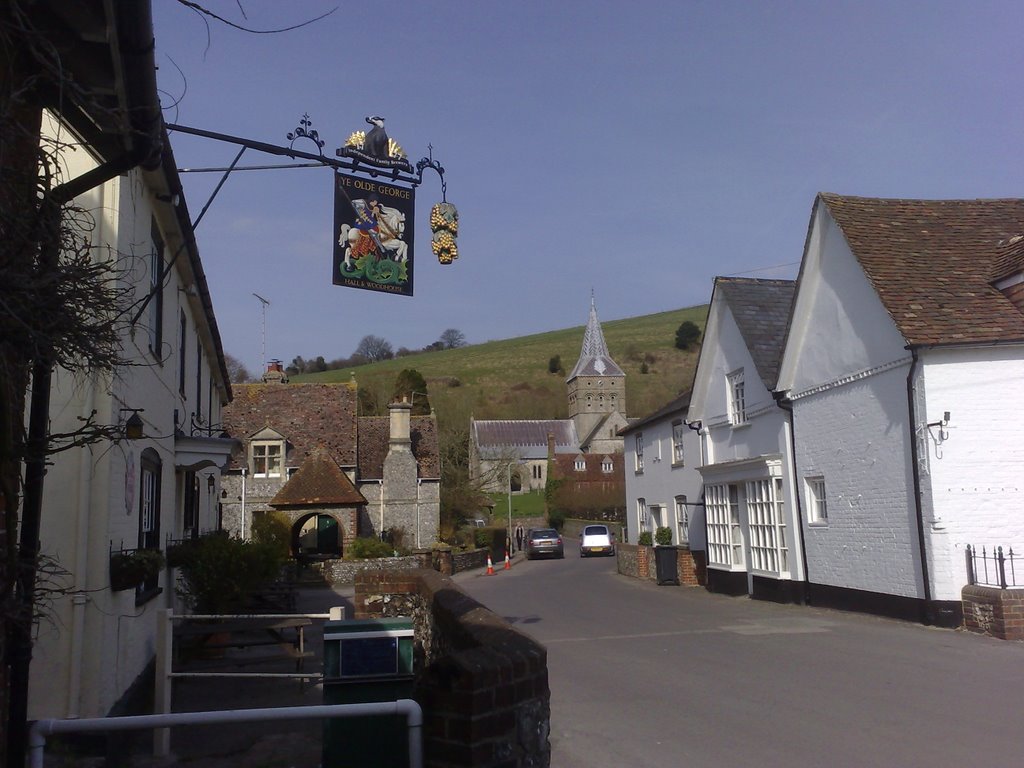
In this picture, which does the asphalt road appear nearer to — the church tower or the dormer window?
the dormer window

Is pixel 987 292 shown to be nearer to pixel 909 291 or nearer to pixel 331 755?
pixel 909 291

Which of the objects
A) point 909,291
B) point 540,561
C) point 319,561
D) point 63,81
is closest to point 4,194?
point 63,81

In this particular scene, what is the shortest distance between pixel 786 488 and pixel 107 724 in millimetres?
16982

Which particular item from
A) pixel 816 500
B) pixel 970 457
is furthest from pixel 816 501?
pixel 970 457

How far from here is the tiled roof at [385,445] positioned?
130ft

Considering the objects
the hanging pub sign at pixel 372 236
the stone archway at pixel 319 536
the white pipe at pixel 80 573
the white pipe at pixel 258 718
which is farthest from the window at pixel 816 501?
the stone archway at pixel 319 536

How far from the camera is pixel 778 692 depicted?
9.30 metres

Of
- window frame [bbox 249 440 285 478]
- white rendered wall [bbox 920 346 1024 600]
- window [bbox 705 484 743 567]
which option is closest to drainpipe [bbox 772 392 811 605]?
window [bbox 705 484 743 567]

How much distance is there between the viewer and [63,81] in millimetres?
3229

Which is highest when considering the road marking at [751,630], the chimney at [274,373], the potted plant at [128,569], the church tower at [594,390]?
the church tower at [594,390]

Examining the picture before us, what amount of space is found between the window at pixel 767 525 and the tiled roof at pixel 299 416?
2128cm

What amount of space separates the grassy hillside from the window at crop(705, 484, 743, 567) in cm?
7941

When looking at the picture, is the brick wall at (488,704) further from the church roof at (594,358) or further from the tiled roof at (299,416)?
the church roof at (594,358)

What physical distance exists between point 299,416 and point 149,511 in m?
28.8
